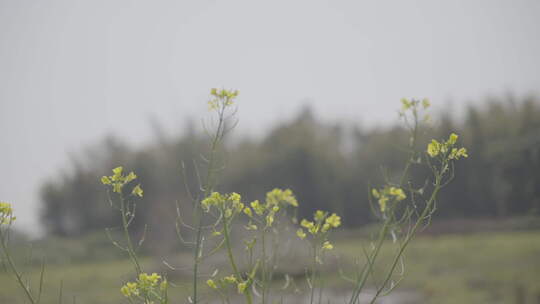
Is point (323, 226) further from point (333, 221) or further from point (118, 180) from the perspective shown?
point (118, 180)

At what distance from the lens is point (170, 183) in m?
21.3

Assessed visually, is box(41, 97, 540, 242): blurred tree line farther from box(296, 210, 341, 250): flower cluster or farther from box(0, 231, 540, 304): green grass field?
box(296, 210, 341, 250): flower cluster

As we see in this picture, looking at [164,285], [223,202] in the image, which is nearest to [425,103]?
[223,202]

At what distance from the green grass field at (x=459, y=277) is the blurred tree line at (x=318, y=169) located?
2.64 ft

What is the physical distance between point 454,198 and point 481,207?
1250 mm

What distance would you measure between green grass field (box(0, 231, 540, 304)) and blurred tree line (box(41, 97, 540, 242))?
2.64 ft

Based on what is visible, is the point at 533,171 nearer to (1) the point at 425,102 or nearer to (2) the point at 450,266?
(2) the point at 450,266

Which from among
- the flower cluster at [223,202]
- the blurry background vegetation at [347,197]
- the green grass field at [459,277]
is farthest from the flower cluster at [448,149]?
the green grass field at [459,277]

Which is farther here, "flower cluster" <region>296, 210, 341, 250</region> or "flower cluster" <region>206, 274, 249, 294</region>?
"flower cluster" <region>296, 210, 341, 250</region>

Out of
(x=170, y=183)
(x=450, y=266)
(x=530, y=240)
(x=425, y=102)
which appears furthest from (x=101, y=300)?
(x=170, y=183)

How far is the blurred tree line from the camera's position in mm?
9312

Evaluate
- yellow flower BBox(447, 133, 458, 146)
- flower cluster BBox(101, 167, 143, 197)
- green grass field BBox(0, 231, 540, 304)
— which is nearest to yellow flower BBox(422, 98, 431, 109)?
yellow flower BBox(447, 133, 458, 146)

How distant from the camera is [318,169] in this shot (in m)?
19.7

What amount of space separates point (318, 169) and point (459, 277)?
12.4 metres
